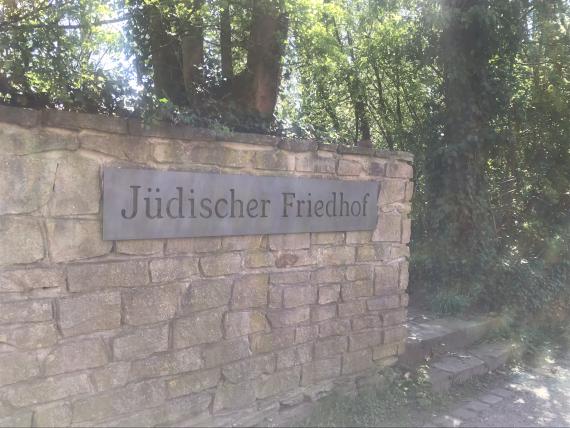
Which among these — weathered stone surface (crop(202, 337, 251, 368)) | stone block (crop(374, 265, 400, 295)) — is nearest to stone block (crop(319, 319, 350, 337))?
stone block (crop(374, 265, 400, 295))

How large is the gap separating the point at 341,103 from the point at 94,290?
547cm


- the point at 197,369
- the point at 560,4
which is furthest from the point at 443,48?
the point at 197,369

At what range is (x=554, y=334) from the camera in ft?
A: 22.0

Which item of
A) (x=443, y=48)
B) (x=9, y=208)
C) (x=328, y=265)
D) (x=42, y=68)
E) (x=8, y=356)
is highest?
(x=443, y=48)

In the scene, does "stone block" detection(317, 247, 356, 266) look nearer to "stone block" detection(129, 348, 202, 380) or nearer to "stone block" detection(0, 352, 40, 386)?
"stone block" detection(129, 348, 202, 380)

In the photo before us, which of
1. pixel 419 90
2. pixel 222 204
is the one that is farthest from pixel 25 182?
pixel 419 90

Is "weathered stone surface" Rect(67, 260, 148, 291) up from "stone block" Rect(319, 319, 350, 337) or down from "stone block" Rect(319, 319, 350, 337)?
up

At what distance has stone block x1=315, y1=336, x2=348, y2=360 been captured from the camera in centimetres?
391

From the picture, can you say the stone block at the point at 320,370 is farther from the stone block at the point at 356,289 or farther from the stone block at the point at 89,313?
the stone block at the point at 89,313

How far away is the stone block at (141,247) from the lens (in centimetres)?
287

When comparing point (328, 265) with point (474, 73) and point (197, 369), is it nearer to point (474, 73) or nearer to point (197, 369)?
point (197, 369)

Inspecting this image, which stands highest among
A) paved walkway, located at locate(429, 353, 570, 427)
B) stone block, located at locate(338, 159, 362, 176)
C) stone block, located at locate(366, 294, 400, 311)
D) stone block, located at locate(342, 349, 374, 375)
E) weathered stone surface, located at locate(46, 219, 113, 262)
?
stone block, located at locate(338, 159, 362, 176)

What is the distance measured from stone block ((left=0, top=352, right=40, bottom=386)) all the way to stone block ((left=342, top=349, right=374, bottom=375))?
2214mm

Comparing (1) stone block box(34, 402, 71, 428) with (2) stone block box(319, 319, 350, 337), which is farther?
(2) stone block box(319, 319, 350, 337)
